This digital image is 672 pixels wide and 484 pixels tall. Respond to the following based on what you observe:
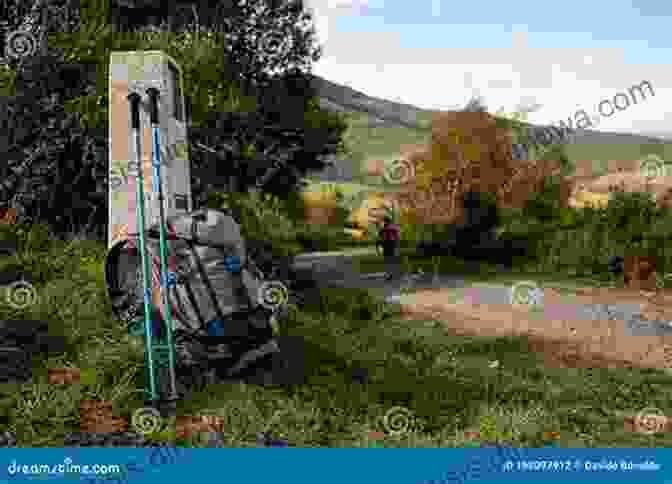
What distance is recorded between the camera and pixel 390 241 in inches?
794

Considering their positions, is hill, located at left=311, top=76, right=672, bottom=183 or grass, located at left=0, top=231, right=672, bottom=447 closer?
grass, located at left=0, top=231, right=672, bottom=447

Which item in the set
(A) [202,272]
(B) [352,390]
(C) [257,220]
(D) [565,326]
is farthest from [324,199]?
(A) [202,272]

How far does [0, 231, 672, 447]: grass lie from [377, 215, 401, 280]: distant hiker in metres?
11.2

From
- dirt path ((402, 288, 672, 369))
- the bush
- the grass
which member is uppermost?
the bush

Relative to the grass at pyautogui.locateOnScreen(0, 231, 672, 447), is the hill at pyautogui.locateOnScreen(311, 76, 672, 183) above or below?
above

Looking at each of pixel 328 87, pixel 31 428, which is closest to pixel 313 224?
pixel 328 87

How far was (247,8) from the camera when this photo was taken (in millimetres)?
18109

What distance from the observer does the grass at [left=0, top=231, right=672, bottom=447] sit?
15.8 ft

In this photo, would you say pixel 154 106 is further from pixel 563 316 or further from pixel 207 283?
pixel 563 316

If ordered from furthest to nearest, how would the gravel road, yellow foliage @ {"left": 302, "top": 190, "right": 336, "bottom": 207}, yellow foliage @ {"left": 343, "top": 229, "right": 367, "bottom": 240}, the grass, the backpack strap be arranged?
yellow foliage @ {"left": 302, "top": 190, "right": 336, "bottom": 207} → yellow foliage @ {"left": 343, "top": 229, "right": 367, "bottom": 240} → the gravel road → the backpack strap → the grass

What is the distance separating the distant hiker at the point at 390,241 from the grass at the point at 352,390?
11.2 metres

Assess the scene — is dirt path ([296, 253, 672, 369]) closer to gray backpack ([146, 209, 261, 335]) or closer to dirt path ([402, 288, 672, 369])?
dirt path ([402, 288, 672, 369])

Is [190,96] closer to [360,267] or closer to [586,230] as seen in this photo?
[360,267]

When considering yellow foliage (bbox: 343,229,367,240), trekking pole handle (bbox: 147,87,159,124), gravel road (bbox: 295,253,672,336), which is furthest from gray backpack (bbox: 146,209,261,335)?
yellow foliage (bbox: 343,229,367,240)
